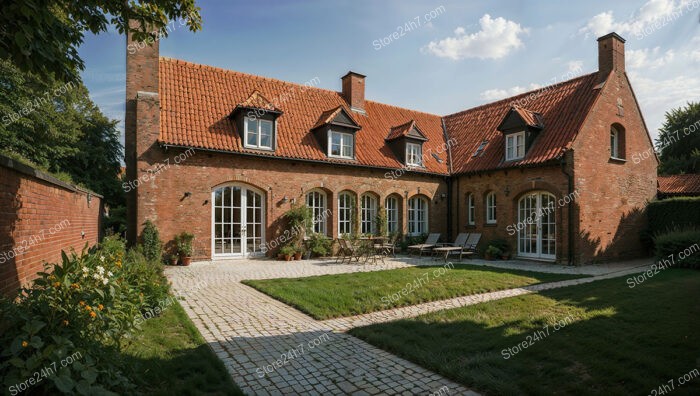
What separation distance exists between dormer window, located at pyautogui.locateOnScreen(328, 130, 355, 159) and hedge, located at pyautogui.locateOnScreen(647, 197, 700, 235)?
1334 cm

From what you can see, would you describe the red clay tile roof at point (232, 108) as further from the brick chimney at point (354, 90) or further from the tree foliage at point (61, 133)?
the tree foliage at point (61, 133)

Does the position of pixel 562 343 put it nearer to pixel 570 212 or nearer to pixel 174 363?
pixel 174 363

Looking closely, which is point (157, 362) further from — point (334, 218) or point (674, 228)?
point (674, 228)

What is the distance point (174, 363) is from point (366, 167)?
13471 millimetres

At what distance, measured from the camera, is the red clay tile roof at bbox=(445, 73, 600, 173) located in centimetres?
1516

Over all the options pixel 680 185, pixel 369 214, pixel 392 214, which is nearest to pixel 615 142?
pixel 680 185

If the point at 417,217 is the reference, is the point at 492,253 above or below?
below

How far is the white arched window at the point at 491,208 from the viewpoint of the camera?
17.5m

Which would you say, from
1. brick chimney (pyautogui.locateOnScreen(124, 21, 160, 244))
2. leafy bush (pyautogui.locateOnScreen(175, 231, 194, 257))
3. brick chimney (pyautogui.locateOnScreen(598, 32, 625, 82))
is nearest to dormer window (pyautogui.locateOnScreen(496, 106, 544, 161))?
brick chimney (pyautogui.locateOnScreen(598, 32, 625, 82))

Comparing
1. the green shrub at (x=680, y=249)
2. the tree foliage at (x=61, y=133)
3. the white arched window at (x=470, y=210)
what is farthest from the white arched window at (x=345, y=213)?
the green shrub at (x=680, y=249)

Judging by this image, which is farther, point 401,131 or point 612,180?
point 401,131

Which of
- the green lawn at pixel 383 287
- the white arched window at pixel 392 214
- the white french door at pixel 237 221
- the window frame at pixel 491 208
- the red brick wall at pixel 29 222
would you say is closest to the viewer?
the red brick wall at pixel 29 222

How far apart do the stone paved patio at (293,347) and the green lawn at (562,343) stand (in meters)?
0.39

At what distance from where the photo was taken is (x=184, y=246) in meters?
13.1
